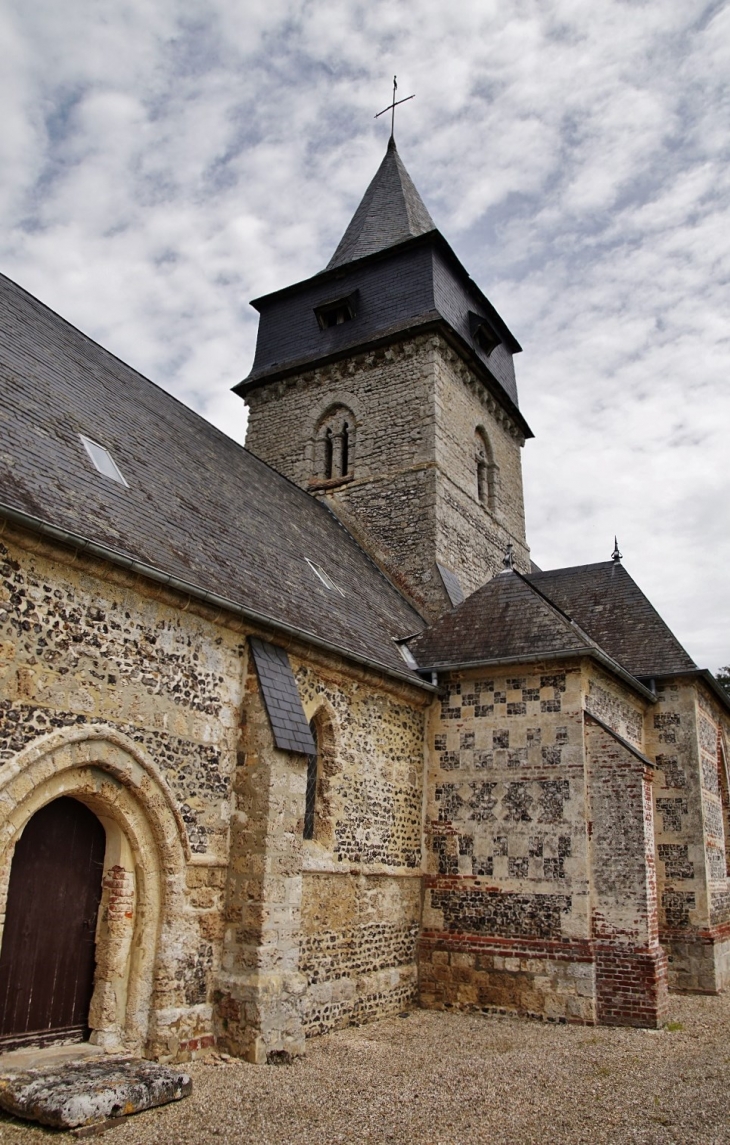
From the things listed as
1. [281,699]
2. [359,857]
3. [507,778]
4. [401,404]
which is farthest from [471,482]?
[281,699]

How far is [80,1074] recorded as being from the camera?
18.6 feet

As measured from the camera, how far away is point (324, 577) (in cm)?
1177

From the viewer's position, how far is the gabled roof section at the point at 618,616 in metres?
14.0

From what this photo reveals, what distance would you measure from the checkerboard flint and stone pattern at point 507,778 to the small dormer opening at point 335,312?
394 inches

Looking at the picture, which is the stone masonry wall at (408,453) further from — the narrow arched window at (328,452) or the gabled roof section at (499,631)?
the gabled roof section at (499,631)

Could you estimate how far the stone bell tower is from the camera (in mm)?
15906

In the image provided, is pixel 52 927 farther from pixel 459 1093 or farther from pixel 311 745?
pixel 459 1093

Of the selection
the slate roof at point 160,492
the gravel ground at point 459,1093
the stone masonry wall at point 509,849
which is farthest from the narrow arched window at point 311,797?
the stone masonry wall at point 509,849

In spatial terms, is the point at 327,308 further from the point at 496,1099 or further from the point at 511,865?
the point at 496,1099

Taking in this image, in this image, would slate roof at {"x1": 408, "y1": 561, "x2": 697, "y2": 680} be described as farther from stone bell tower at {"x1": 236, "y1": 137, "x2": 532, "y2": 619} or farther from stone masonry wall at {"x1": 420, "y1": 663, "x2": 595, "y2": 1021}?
stone bell tower at {"x1": 236, "y1": 137, "x2": 532, "y2": 619}

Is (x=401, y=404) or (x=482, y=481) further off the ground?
(x=401, y=404)

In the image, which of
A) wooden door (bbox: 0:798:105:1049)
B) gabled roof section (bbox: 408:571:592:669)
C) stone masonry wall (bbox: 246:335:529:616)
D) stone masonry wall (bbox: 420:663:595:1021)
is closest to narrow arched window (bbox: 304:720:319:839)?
stone masonry wall (bbox: 420:663:595:1021)

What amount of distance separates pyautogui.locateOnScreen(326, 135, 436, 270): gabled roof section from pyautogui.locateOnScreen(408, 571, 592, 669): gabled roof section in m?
9.76

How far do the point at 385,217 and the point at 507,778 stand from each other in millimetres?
14316
